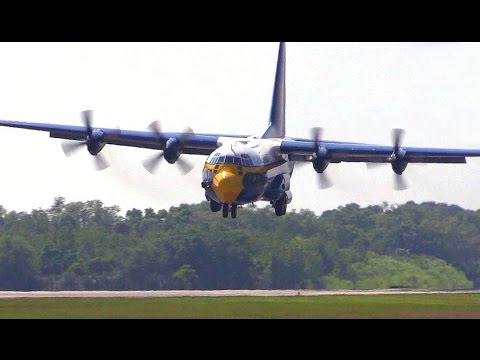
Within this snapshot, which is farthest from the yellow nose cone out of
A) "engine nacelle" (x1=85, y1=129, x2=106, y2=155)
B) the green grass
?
the green grass

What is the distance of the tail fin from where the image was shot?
5892 centimetres

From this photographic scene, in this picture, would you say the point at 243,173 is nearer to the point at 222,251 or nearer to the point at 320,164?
the point at 320,164

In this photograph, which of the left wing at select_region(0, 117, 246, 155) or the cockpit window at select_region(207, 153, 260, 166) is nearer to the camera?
the cockpit window at select_region(207, 153, 260, 166)

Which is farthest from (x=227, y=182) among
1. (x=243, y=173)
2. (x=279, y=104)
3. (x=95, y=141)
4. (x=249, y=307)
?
(x=249, y=307)

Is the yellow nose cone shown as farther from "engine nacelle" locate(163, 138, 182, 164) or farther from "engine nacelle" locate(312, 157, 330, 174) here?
"engine nacelle" locate(312, 157, 330, 174)

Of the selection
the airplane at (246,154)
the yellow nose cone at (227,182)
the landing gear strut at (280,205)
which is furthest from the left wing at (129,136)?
the landing gear strut at (280,205)

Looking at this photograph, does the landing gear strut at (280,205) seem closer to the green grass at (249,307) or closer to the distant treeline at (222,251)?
the distant treeline at (222,251)

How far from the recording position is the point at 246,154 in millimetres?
50719

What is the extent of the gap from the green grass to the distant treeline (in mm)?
13875

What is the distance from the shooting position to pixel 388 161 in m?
54.4

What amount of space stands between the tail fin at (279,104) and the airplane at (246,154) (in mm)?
2566
